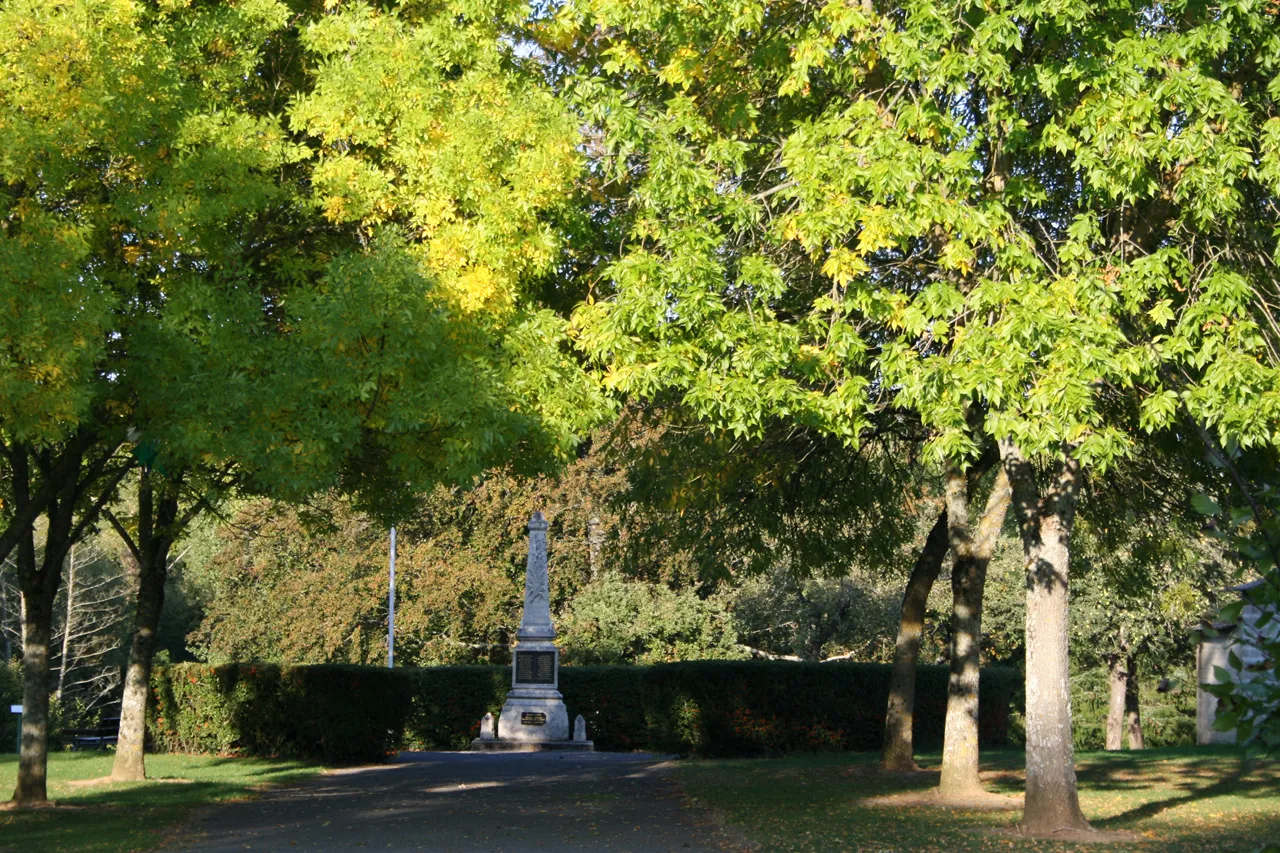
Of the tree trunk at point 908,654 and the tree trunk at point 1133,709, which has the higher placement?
the tree trunk at point 908,654

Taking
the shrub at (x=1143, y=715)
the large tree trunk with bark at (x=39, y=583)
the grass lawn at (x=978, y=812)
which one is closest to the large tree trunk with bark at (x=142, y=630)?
the large tree trunk with bark at (x=39, y=583)

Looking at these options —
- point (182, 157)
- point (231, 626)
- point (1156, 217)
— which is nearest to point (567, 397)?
point (182, 157)

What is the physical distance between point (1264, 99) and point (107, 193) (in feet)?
33.2

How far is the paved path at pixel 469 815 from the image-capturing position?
11664mm

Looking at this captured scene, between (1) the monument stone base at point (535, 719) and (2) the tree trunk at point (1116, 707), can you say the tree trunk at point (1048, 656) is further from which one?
(2) the tree trunk at point (1116, 707)

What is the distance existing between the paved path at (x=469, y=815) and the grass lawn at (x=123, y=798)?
1.67ft

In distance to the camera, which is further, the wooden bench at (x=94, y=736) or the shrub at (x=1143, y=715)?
the shrub at (x=1143, y=715)

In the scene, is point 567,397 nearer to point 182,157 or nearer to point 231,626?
point 182,157

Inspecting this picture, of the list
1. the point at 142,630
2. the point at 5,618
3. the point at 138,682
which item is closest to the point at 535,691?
the point at 138,682

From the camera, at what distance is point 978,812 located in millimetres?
13430

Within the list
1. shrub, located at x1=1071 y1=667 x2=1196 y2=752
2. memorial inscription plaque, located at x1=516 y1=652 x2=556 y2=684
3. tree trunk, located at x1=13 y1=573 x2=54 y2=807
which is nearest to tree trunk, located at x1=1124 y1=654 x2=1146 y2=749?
shrub, located at x1=1071 y1=667 x2=1196 y2=752

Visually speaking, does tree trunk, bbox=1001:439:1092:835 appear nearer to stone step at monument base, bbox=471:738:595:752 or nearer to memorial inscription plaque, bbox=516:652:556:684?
stone step at monument base, bbox=471:738:595:752

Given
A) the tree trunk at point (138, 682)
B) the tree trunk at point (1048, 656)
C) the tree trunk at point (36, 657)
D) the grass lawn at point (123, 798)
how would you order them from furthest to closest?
1. the tree trunk at point (138, 682)
2. the tree trunk at point (36, 657)
3. the grass lawn at point (123, 798)
4. the tree trunk at point (1048, 656)

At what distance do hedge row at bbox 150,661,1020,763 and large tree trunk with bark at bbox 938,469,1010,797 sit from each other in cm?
798
